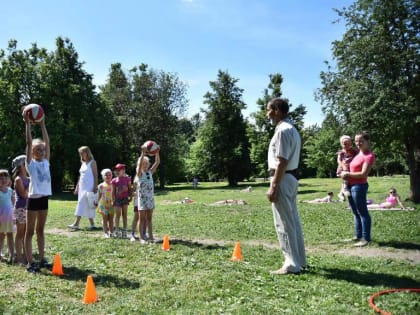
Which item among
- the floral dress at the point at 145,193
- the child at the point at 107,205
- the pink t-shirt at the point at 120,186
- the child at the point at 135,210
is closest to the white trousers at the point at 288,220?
the floral dress at the point at 145,193

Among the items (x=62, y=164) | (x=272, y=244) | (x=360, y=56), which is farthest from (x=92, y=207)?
(x=62, y=164)

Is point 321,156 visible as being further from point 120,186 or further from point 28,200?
point 28,200

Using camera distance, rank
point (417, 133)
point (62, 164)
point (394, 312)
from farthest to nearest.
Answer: point (62, 164) → point (417, 133) → point (394, 312)

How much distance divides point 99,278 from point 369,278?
12.9ft

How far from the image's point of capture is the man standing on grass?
565cm

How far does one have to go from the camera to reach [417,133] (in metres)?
17.4

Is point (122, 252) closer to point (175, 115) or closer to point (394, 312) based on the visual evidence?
point (394, 312)

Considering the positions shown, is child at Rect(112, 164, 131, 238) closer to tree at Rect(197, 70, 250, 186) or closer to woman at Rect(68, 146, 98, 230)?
woman at Rect(68, 146, 98, 230)

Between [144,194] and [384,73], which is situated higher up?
[384,73]

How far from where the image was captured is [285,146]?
5613 millimetres

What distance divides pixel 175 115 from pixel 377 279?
41.3m

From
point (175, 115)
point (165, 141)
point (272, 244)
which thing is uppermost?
point (175, 115)

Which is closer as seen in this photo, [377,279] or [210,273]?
[377,279]

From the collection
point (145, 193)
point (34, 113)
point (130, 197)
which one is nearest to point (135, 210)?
point (130, 197)
